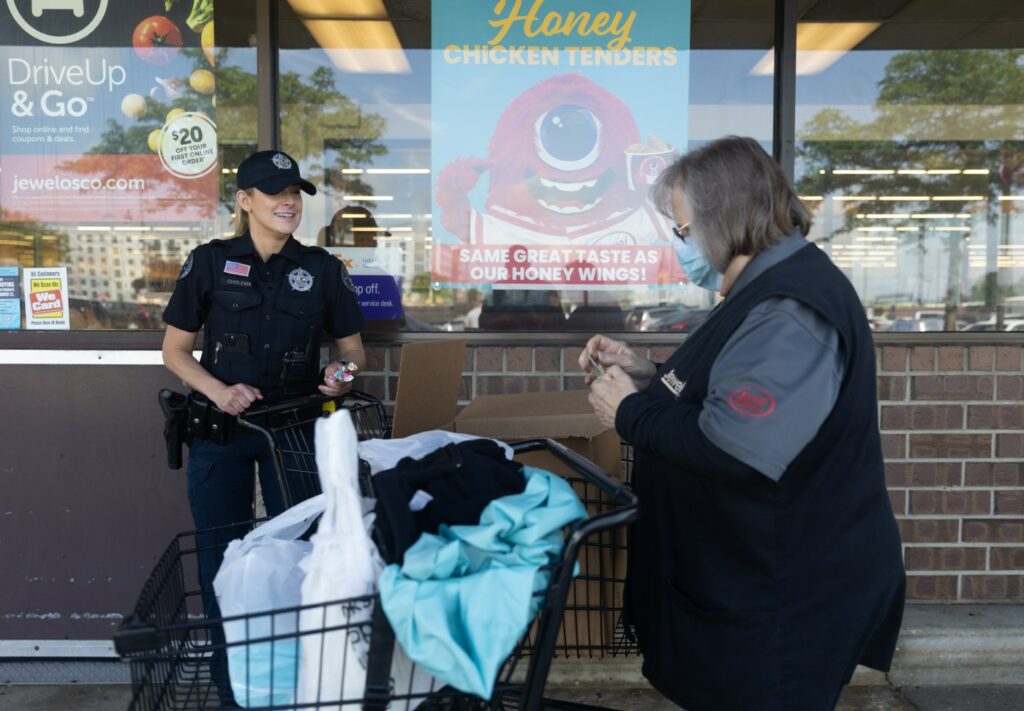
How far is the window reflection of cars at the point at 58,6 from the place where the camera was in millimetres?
3734

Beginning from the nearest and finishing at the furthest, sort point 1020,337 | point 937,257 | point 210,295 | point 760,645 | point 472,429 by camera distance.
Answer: point 760,645, point 472,429, point 210,295, point 1020,337, point 937,257

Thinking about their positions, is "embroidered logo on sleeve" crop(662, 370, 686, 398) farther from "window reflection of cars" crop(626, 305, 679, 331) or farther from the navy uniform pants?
"window reflection of cars" crop(626, 305, 679, 331)

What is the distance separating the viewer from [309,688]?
1641 mm

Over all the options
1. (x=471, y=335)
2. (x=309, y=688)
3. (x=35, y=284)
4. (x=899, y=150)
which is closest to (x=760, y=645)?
(x=309, y=688)

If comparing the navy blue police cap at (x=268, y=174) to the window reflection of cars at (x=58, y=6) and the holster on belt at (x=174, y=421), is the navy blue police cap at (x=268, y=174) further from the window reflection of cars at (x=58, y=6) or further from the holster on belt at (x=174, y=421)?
the window reflection of cars at (x=58, y=6)

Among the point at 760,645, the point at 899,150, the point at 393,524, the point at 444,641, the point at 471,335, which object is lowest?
the point at 760,645

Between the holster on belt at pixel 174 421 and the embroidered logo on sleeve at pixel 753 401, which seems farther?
the holster on belt at pixel 174 421

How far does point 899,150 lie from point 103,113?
3519 millimetres

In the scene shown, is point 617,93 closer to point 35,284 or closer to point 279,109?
point 279,109

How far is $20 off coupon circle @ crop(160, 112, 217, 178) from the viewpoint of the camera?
379cm

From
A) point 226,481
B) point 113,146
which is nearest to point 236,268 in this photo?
point 226,481

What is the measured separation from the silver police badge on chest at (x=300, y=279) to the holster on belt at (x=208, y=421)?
0.51 metres

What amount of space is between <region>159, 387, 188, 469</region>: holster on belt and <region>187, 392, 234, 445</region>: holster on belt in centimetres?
3

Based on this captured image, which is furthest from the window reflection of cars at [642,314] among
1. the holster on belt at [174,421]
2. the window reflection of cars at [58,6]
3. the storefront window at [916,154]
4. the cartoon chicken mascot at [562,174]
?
the window reflection of cars at [58,6]
